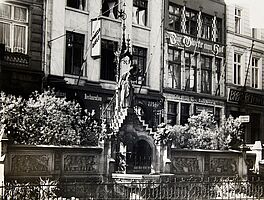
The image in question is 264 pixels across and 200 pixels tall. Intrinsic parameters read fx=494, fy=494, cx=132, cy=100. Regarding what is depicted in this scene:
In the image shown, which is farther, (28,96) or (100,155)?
(100,155)

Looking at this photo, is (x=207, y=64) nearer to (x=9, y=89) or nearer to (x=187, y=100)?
(x=187, y=100)

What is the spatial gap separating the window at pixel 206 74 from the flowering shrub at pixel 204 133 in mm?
346

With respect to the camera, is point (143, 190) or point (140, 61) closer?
point (143, 190)

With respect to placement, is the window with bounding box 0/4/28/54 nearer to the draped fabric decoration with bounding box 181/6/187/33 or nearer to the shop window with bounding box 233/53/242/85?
the draped fabric decoration with bounding box 181/6/187/33

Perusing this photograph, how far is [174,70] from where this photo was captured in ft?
20.0

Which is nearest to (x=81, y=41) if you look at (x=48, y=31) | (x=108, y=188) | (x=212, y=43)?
(x=48, y=31)

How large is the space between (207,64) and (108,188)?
2236 mm

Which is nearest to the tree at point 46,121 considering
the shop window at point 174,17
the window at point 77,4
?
the window at point 77,4

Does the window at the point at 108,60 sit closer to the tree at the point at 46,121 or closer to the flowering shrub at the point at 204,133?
the tree at the point at 46,121

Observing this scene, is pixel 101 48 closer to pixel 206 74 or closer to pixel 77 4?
pixel 77 4

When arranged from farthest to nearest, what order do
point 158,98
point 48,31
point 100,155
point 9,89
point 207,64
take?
point 207,64 < point 158,98 < point 100,155 < point 48,31 < point 9,89

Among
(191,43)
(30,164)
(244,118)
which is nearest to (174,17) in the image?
(191,43)

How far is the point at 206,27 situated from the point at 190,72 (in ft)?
2.07

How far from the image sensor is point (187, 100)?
615cm
